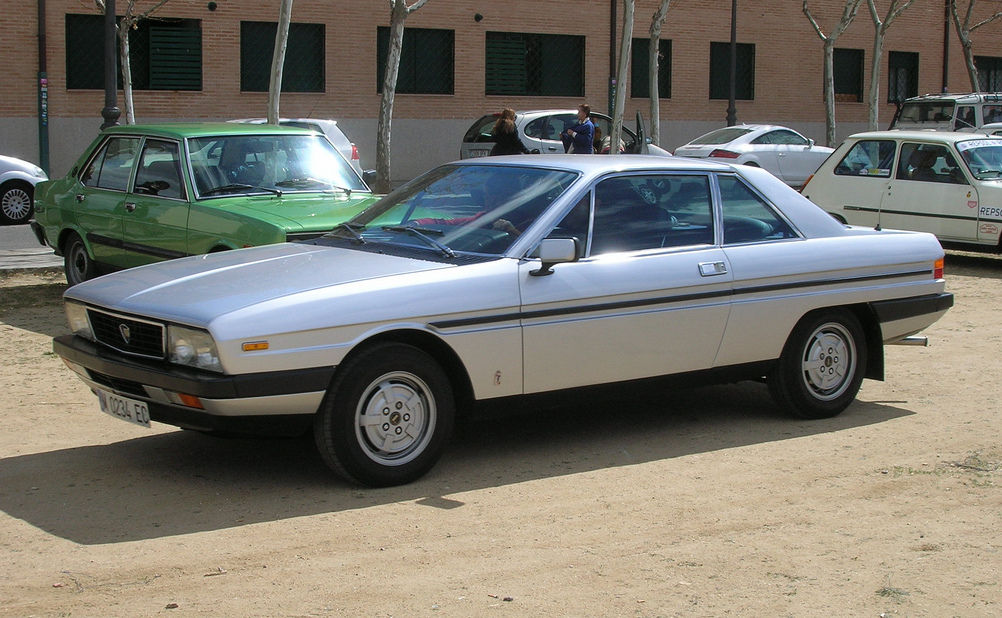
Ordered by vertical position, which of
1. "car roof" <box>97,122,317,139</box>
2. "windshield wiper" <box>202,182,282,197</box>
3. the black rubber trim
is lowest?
the black rubber trim

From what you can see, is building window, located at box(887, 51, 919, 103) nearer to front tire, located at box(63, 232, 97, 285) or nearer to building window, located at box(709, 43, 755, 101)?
building window, located at box(709, 43, 755, 101)

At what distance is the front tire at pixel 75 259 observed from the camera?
10.8m

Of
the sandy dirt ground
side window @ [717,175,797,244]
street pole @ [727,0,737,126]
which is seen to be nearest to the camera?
the sandy dirt ground

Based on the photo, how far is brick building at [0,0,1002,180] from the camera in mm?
24938

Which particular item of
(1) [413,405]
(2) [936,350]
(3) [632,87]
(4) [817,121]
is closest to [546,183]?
(1) [413,405]

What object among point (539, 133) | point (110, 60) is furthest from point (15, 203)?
point (539, 133)

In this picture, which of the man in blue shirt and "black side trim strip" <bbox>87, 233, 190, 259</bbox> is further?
the man in blue shirt

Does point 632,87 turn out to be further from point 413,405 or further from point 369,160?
point 413,405

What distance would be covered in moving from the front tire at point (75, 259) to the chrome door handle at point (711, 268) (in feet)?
21.0

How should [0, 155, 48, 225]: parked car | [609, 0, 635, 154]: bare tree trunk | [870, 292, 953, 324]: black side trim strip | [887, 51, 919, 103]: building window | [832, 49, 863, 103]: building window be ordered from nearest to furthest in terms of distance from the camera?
[870, 292, 953, 324]: black side trim strip, [0, 155, 48, 225]: parked car, [609, 0, 635, 154]: bare tree trunk, [832, 49, 863, 103]: building window, [887, 51, 919, 103]: building window

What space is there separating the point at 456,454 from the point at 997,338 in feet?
17.7

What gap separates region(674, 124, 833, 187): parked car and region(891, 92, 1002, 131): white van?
2.16 m

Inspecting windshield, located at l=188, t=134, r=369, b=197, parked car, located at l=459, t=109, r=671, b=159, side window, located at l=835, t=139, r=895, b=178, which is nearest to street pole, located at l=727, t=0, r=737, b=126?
parked car, located at l=459, t=109, r=671, b=159

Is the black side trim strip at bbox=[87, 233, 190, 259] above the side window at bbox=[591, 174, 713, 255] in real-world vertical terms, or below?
below
